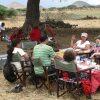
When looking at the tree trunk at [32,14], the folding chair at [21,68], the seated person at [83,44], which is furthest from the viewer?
the tree trunk at [32,14]

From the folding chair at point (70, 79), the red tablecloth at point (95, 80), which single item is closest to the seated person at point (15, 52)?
the folding chair at point (70, 79)

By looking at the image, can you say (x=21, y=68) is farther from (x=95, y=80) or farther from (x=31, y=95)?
(x=95, y=80)

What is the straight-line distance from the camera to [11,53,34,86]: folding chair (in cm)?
958

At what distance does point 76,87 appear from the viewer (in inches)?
336

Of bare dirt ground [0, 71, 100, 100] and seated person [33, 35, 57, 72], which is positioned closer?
bare dirt ground [0, 71, 100, 100]

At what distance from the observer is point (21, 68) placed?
32.2 feet

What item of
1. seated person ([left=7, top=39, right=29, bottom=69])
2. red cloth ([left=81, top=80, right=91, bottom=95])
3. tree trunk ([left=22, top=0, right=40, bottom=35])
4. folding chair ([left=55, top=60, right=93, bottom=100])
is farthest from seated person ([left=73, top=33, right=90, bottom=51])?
tree trunk ([left=22, top=0, right=40, bottom=35])

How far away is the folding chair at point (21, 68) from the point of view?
958cm

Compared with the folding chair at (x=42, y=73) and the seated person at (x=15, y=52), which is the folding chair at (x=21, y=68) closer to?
the seated person at (x=15, y=52)

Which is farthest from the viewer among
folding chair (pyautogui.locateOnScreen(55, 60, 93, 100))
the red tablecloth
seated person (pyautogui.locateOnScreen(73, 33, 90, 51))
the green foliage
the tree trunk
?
the green foliage

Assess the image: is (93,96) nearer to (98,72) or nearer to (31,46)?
(98,72)

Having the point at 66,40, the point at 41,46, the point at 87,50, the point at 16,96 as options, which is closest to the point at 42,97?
the point at 16,96

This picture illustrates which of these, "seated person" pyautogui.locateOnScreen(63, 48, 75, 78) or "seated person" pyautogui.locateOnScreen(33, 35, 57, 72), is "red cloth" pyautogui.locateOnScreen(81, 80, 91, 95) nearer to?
"seated person" pyautogui.locateOnScreen(63, 48, 75, 78)

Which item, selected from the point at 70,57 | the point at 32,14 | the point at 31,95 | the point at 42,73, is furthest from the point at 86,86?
the point at 32,14
